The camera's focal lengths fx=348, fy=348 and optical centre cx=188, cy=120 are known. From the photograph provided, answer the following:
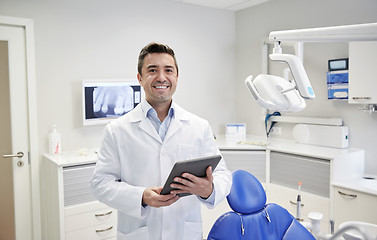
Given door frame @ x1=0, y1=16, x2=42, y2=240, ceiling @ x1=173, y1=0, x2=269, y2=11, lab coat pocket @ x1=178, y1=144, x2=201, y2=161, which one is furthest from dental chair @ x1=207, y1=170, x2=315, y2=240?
ceiling @ x1=173, y1=0, x2=269, y2=11

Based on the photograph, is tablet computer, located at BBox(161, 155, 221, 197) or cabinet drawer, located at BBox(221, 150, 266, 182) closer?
tablet computer, located at BBox(161, 155, 221, 197)

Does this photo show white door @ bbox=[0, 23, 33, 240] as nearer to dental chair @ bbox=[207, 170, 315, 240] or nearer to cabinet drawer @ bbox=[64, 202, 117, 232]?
cabinet drawer @ bbox=[64, 202, 117, 232]

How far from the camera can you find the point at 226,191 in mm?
1505

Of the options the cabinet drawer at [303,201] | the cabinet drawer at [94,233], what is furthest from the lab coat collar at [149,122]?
the cabinet drawer at [303,201]

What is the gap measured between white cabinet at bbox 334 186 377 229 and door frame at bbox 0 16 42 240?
2.44 metres

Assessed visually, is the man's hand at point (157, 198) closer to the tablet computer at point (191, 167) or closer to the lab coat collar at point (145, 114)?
the tablet computer at point (191, 167)

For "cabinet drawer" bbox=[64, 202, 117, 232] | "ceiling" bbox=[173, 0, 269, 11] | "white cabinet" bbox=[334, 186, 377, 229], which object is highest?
"ceiling" bbox=[173, 0, 269, 11]

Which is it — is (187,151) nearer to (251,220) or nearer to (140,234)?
(140,234)

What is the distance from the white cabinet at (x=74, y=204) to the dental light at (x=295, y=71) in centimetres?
173

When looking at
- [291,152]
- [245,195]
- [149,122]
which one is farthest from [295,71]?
[291,152]

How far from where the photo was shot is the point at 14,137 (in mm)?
2865

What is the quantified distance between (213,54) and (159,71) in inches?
106

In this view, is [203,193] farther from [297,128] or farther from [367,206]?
[297,128]

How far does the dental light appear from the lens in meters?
1.20
